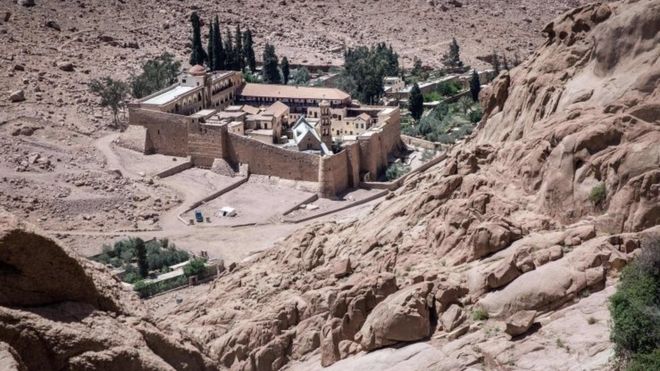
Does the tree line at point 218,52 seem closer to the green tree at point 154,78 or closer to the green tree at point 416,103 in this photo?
the green tree at point 154,78

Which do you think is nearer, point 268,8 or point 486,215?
point 486,215

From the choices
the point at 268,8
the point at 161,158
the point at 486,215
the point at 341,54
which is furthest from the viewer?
the point at 268,8

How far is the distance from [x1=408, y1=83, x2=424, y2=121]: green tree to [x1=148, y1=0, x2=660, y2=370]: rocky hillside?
148 feet

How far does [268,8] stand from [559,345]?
3836 inches

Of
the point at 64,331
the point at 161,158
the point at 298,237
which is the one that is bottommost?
the point at 161,158

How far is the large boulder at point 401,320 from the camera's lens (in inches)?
828

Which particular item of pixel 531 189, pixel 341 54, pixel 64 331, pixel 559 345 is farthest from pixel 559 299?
pixel 341 54

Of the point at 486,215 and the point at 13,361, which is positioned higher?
the point at 13,361

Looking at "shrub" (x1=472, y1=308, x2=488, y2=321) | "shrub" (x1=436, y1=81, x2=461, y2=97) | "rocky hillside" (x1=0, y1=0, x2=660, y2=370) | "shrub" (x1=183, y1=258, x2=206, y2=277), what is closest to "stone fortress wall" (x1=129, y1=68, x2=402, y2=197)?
"shrub" (x1=183, y1=258, x2=206, y2=277)

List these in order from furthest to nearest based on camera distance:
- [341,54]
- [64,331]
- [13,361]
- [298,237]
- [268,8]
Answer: [268,8] → [341,54] → [298,237] → [64,331] → [13,361]

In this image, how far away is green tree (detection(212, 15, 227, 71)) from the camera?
80.1 metres

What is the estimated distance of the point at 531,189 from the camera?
24.0 m

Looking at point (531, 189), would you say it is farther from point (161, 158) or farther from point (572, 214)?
point (161, 158)

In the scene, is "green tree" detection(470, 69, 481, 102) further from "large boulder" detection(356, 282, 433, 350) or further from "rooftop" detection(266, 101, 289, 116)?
"large boulder" detection(356, 282, 433, 350)
